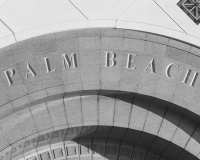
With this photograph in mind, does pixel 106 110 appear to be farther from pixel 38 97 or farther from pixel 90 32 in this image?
pixel 90 32

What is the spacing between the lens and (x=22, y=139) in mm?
23406

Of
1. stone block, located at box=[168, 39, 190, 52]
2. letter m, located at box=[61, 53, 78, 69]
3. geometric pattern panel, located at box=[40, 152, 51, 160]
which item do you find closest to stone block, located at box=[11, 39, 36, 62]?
letter m, located at box=[61, 53, 78, 69]

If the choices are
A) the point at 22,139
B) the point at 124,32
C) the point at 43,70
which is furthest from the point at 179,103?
the point at 22,139

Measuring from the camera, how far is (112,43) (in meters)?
21.7

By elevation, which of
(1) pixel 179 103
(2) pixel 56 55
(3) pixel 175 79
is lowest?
(1) pixel 179 103

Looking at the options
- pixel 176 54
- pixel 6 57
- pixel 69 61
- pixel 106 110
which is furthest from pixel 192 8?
pixel 6 57

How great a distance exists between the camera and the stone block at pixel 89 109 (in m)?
23.4

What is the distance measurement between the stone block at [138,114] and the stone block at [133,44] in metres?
4.04

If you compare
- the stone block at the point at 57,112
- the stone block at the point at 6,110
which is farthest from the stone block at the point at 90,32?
the stone block at the point at 6,110

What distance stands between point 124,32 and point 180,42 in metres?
3.75

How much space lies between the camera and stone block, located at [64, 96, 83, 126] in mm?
23203

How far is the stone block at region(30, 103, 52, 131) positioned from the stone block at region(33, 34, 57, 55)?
3994 mm

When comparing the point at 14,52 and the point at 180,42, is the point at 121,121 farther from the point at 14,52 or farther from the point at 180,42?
the point at 14,52

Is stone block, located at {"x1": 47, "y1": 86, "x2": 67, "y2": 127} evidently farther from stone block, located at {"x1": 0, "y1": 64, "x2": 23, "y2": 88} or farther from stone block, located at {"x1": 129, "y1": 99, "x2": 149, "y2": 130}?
stone block, located at {"x1": 129, "y1": 99, "x2": 149, "y2": 130}
